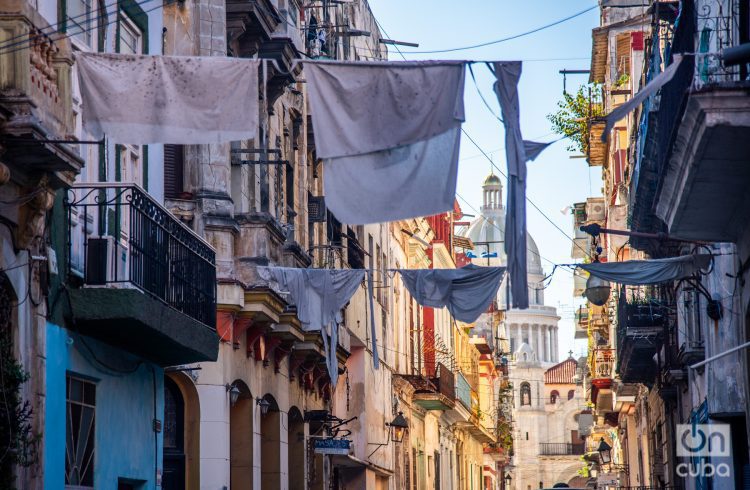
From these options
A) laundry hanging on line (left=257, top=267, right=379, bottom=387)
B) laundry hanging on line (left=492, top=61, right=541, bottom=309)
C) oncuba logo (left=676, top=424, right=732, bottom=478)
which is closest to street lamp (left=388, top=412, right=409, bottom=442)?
oncuba logo (left=676, top=424, right=732, bottom=478)

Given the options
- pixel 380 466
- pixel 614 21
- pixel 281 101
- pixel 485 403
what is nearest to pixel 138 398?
pixel 281 101

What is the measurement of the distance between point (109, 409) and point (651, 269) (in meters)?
6.40

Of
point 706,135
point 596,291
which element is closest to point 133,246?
point 706,135

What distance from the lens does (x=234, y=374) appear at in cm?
1933

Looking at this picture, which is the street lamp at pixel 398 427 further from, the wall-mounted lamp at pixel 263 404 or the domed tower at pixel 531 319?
the domed tower at pixel 531 319

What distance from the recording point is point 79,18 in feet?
44.9

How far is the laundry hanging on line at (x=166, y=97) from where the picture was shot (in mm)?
11562

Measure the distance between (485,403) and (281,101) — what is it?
44407 mm

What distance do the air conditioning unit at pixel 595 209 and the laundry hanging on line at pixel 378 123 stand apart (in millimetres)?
32173

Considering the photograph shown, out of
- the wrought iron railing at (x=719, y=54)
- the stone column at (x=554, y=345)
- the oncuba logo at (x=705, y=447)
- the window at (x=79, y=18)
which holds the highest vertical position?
the stone column at (x=554, y=345)

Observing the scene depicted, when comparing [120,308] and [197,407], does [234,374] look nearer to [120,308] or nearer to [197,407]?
[197,407]

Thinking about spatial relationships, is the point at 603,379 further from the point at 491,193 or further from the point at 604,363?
the point at 491,193

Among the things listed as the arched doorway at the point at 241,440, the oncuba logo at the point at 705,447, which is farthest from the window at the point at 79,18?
the oncuba logo at the point at 705,447

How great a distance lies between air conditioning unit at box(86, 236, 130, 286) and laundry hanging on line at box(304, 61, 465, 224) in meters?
2.69
